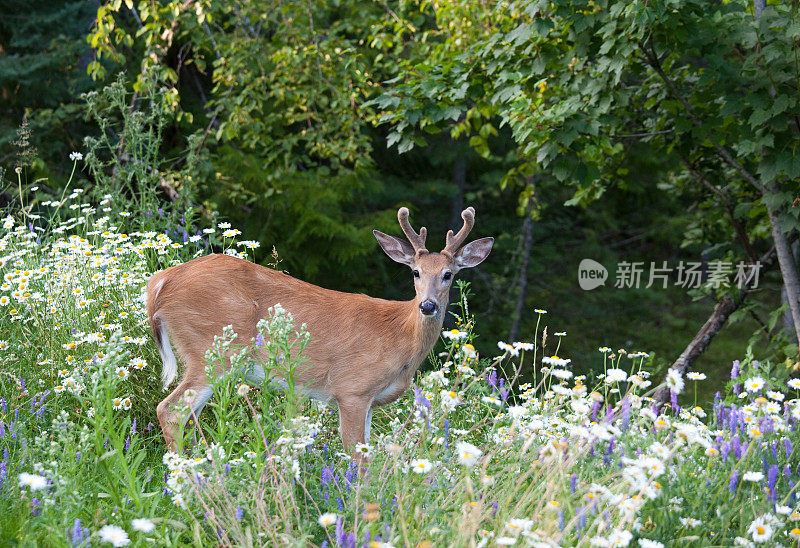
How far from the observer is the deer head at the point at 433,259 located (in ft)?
14.7

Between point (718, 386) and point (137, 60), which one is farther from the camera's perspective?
point (718, 386)

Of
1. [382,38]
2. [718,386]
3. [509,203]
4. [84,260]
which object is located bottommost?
[718,386]

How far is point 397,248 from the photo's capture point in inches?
190

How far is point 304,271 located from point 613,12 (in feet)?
17.2

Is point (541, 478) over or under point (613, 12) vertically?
under

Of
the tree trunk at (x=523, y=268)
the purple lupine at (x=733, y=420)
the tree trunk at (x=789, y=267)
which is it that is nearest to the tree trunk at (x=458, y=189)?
the tree trunk at (x=523, y=268)

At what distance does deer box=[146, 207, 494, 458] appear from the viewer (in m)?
4.40

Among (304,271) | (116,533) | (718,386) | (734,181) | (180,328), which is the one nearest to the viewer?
(116,533)

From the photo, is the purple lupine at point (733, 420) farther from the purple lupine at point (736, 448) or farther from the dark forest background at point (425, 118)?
the dark forest background at point (425, 118)

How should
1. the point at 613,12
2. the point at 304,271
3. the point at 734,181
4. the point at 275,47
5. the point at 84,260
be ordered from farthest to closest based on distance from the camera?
the point at 304,271 < the point at 275,47 < the point at 734,181 < the point at 84,260 < the point at 613,12

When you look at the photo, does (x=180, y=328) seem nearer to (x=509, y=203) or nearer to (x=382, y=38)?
(x=382, y=38)

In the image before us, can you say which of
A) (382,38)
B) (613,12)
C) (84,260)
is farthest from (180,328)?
(382,38)

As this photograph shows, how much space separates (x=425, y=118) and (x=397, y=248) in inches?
44.0

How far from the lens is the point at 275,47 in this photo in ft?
Answer: 28.0
